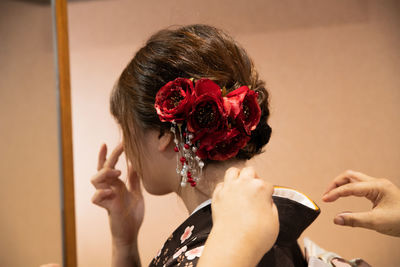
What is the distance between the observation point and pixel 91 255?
121 cm

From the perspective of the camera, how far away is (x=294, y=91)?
112cm

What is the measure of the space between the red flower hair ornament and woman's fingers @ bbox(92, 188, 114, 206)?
40 cm

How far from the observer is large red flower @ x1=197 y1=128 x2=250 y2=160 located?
2.23 ft

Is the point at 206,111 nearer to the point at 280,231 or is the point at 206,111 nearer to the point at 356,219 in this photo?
the point at 280,231

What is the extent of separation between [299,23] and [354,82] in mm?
225

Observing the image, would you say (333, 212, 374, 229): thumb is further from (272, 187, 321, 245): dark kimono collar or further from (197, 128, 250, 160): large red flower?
(197, 128, 250, 160): large red flower

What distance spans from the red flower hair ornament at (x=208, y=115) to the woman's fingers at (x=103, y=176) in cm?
38

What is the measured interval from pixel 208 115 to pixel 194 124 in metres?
0.03

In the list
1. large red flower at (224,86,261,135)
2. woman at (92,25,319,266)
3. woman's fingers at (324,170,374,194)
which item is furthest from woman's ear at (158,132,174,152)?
woman's fingers at (324,170,374,194)

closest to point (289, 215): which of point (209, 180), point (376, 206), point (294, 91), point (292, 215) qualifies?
point (292, 215)

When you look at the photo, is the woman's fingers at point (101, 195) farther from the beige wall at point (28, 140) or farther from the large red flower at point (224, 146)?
the large red flower at point (224, 146)

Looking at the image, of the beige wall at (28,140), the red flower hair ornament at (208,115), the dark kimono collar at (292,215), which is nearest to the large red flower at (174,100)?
the red flower hair ornament at (208,115)

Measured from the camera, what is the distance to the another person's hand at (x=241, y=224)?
1.59ft

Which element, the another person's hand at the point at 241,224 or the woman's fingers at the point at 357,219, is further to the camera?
the woman's fingers at the point at 357,219
